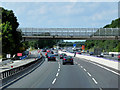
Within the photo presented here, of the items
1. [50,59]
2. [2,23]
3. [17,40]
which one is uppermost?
[2,23]


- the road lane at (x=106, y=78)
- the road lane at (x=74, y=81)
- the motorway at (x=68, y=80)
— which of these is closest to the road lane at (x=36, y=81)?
the motorway at (x=68, y=80)

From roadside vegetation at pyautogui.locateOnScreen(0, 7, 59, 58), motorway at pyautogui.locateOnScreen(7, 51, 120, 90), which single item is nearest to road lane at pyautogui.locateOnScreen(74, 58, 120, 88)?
motorway at pyautogui.locateOnScreen(7, 51, 120, 90)

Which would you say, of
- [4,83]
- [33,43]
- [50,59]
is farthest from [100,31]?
[33,43]

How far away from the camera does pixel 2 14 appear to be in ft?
203

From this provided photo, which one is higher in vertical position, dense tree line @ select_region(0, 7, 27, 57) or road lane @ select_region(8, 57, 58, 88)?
dense tree line @ select_region(0, 7, 27, 57)

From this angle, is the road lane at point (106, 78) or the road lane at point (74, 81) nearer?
the road lane at point (74, 81)

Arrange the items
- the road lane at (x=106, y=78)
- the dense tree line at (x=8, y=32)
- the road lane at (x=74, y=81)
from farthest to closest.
Result: 1. the dense tree line at (x=8, y=32)
2. the road lane at (x=106, y=78)
3. the road lane at (x=74, y=81)

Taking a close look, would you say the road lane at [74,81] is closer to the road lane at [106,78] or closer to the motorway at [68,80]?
the motorway at [68,80]

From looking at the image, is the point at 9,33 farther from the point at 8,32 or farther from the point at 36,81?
the point at 36,81

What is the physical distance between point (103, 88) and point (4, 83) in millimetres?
6590

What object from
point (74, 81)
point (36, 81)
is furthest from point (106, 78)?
point (36, 81)

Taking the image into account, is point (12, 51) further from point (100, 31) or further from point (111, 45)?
point (111, 45)

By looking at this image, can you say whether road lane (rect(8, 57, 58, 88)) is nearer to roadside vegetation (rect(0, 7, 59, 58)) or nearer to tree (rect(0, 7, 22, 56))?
roadside vegetation (rect(0, 7, 59, 58))

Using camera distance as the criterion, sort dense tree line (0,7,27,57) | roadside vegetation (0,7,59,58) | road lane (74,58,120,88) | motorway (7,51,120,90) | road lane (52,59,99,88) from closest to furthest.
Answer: road lane (52,59,99,88) < motorway (7,51,120,90) < road lane (74,58,120,88) < roadside vegetation (0,7,59,58) < dense tree line (0,7,27,57)
